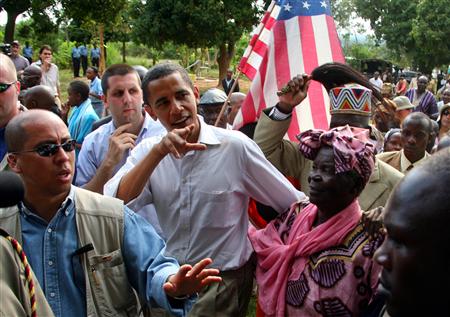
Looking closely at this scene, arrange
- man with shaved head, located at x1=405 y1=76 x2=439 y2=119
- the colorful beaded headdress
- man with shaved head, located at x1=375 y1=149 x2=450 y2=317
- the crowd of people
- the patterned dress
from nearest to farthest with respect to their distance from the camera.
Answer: man with shaved head, located at x1=375 y1=149 x2=450 y2=317 → the crowd of people → the patterned dress → the colorful beaded headdress → man with shaved head, located at x1=405 y1=76 x2=439 y2=119

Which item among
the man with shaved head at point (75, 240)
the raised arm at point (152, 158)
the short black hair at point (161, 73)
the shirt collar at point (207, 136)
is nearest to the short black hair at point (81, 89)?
the short black hair at point (161, 73)

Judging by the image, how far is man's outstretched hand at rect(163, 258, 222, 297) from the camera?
2.12 m

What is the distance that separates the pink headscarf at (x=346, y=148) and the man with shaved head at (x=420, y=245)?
1.22 meters

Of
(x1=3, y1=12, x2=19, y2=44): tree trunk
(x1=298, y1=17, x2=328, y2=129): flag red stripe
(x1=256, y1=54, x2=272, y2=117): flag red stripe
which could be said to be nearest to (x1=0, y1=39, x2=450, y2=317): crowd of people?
(x1=298, y1=17, x2=328, y2=129): flag red stripe

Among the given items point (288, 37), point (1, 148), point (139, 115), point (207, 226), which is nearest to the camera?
point (207, 226)

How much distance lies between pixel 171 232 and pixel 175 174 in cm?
32

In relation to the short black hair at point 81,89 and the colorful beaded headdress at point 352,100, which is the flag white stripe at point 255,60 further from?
the short black hair at point 81,89

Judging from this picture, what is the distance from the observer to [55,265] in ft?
7.34

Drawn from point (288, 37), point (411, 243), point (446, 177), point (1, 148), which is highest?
point (288, 37)

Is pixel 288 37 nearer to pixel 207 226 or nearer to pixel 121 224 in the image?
pixel 207 226

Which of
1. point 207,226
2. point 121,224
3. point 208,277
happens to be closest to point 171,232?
point 207,226

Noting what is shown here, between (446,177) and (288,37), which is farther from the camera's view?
(288,37)

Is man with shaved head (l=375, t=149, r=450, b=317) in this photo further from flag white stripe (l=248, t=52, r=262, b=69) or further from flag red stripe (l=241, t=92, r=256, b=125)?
flag white stripe (l=248, t=52, r=262, b=69)

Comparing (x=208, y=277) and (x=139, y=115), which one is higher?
(x=139, y=115)
